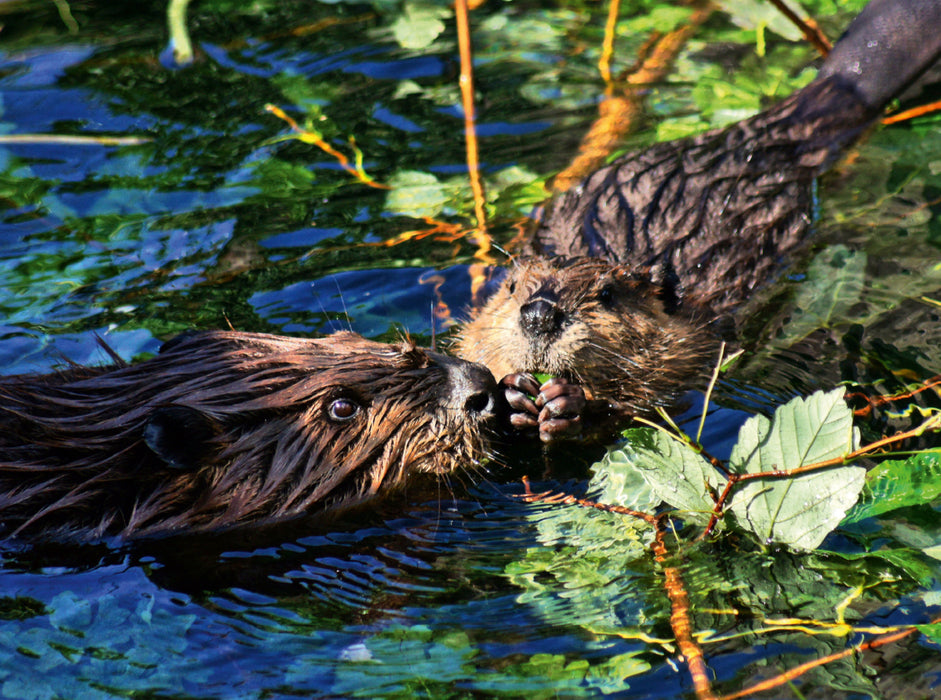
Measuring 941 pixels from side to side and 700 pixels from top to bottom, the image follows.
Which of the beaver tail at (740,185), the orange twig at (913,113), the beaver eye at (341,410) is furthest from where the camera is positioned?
the orange twig at (913,113)

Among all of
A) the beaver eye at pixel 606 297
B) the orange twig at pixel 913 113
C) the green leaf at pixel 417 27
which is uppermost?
the green leaf at pixel 417 27

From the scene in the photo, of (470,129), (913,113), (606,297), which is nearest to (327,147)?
(470,129)

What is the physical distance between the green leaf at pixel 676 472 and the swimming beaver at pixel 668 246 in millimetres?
643

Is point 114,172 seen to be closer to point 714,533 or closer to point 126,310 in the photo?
point 126,310

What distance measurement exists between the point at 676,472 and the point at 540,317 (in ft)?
3.16

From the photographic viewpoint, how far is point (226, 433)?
11.1 ft

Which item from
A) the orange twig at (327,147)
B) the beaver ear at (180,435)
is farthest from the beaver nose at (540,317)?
the orange twig at (327,147)

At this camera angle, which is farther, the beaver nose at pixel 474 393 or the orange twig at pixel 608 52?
the orange twig at pixel 608 52

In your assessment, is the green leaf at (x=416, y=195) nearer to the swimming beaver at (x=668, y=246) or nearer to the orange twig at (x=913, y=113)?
the swimming beaver at (x=668, y=246)

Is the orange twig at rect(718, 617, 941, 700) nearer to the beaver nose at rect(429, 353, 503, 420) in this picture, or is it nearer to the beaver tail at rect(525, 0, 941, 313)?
the beaver nose at rect(429, 353, 503, 420)

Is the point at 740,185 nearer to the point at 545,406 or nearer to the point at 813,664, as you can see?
the point at 545,406

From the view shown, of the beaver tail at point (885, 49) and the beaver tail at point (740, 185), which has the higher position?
the beaver tail at point (885, 49)

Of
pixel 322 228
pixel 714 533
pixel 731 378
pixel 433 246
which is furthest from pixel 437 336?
pixel 714 533

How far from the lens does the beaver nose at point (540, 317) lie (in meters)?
3.82
